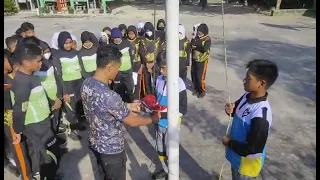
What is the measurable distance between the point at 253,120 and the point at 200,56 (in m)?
4.07

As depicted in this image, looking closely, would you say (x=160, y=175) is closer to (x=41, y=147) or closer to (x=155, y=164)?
(x=155, y=164)

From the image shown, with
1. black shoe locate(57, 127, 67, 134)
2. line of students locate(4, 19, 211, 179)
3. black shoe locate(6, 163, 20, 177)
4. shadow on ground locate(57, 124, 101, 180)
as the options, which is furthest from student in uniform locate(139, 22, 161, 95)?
black shoe locate(6, 163, 20, 177)

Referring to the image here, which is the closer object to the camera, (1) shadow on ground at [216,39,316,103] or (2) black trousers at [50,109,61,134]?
(2) black trousers at [50,109,61,134]

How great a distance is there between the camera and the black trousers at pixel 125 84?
18.4ft

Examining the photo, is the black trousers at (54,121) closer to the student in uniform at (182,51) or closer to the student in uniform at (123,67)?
the student in uniform at (123,67)

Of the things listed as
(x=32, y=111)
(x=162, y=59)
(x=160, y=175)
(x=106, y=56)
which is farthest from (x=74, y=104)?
(x=106, y=56)

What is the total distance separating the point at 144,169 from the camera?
407 cm

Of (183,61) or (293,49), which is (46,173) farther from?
(293,49)

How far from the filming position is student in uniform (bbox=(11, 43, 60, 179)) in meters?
3.10

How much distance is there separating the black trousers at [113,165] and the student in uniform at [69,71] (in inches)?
83.5

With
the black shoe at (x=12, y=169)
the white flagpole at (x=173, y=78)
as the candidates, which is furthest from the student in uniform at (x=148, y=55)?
the white flagpole at (x=173, y=78)

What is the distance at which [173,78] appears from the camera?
2.39 meters

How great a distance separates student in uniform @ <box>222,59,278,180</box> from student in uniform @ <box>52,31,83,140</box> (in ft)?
9.39

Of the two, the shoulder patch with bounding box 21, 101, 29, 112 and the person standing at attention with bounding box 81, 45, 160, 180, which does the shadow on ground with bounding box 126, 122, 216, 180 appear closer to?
the person standing at attention with bounding box 81, 45, 160, 180
